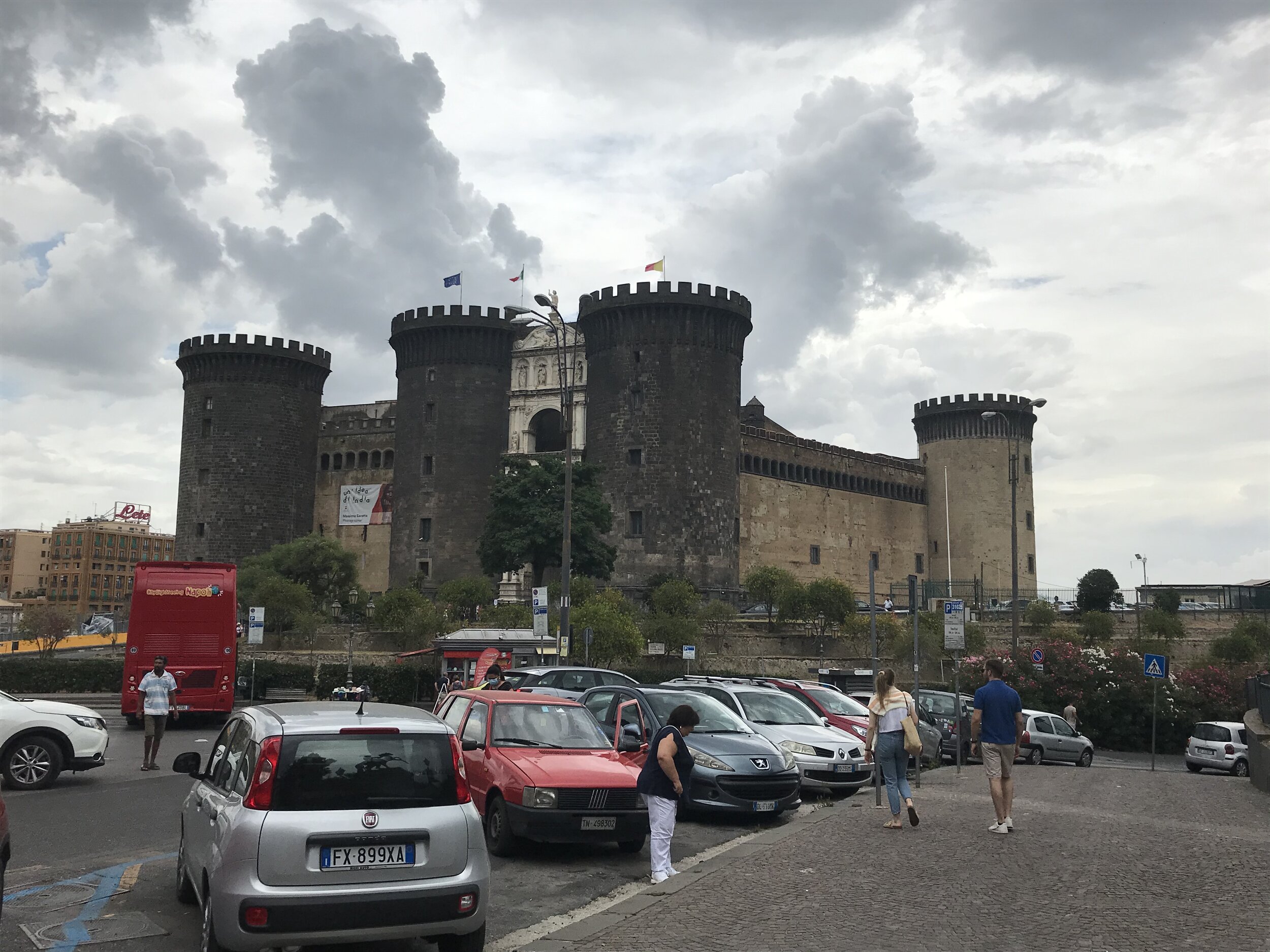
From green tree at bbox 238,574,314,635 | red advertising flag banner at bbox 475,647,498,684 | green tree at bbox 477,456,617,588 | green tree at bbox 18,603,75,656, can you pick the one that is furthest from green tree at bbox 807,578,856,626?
green tree at bbox 18,603,75,656

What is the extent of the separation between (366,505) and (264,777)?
65.1 metres

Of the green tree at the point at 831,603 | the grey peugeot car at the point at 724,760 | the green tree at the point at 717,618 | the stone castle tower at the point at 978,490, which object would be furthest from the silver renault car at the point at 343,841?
the stone castle tower at the point at 978,490

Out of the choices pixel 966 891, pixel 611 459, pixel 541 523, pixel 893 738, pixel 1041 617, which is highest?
pixel 611 459

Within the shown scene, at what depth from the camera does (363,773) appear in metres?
6.59

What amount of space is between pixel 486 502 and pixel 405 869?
5720 centimetres

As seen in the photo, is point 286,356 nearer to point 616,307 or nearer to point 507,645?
point 616,307

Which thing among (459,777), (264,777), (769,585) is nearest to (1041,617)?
(769,585)

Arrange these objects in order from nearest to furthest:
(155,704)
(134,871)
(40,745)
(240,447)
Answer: (134,871)
(40,745)
(155,704)
(240,447)

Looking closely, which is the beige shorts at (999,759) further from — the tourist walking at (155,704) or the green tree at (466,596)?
the green tree at (466,596)

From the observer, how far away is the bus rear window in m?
6.45

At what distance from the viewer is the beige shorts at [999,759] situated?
1151cm

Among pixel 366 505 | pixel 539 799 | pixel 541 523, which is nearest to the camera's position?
pixel 539 799

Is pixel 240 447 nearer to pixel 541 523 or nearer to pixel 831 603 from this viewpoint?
pixel 541 523

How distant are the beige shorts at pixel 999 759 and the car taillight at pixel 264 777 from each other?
743 centimetres
